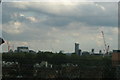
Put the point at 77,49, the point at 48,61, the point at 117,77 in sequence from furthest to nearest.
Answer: the point at 77,49, the point at 48,61, the point at 117,77

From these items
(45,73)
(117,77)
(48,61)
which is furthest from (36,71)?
(48,61)

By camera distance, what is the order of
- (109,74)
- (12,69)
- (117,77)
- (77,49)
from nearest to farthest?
(117,77) → (109,74) → (12,69) → (77,49)

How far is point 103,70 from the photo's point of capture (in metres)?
30.9

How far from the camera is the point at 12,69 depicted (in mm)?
33531

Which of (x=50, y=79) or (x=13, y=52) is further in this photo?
(x=13, y=52)

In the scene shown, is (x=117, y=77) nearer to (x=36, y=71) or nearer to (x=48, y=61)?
(x=36, y=71)

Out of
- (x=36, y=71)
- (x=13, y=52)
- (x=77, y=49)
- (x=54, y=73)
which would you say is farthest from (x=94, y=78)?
(x=77, y=49)

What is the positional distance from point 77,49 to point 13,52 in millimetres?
13336

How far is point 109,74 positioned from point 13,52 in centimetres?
2112

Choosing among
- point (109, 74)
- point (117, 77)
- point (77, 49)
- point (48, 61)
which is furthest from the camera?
point (77, 49)

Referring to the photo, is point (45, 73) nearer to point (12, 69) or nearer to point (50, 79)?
point (50, 79)

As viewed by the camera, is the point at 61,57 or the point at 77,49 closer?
the point at 61,57

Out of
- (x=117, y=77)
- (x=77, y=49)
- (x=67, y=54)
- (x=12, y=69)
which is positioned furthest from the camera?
(x=77, y=49)

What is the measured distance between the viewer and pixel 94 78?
93.1 ft
